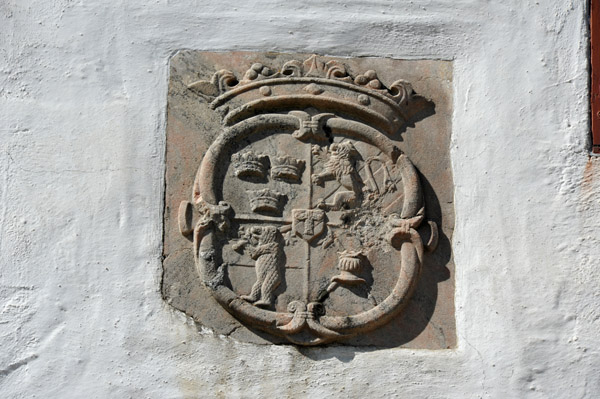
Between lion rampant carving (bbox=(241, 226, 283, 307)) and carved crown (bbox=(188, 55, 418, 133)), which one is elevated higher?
carved crown (bbox=(188, 55, 418, 133))

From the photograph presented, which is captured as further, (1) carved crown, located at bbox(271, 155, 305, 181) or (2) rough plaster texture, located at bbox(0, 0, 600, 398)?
(1) carved crown, located at bbox(271, 155, 305, 181)

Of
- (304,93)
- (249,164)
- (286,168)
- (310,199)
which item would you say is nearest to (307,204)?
(310,199)

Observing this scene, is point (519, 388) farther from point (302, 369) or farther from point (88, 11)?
point (88, 11)

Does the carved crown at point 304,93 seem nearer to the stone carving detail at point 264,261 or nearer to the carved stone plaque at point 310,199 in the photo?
the carved stone plaque at point 310,199

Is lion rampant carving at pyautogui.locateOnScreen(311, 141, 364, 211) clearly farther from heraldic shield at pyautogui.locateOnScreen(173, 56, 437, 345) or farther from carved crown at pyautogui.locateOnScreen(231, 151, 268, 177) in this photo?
carved crown at pyautogui.locateOnScreen(231, 151, 268, 177)

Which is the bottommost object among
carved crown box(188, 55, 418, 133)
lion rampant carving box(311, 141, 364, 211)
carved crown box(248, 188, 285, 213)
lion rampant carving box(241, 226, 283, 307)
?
lion rampant carving box(241, 226, 283, 307)

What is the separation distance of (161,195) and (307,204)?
0.70 metres

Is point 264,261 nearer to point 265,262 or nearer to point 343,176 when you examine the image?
point 265,262

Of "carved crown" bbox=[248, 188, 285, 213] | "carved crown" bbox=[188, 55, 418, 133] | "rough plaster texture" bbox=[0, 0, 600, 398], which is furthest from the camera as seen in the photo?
"carved crown" bbox=[188, 55, 418, 133]

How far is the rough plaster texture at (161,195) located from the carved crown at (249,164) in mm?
378

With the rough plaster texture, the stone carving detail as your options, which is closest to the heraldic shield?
the stone carving detail

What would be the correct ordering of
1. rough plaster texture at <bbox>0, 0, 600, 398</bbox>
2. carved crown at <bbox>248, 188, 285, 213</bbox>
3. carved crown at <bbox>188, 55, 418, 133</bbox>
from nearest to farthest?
rough plaster texture at <bbox>0, 0, 600, 398</bbox>
carved crown at <bbox>248, 188, 285, 213</bbox>
carved crown at <bbox>188, 55, 418, 133</bbox>

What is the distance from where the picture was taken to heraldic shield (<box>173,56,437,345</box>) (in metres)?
4.43

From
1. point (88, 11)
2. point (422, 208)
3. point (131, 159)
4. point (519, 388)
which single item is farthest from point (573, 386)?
point (88, 11)
